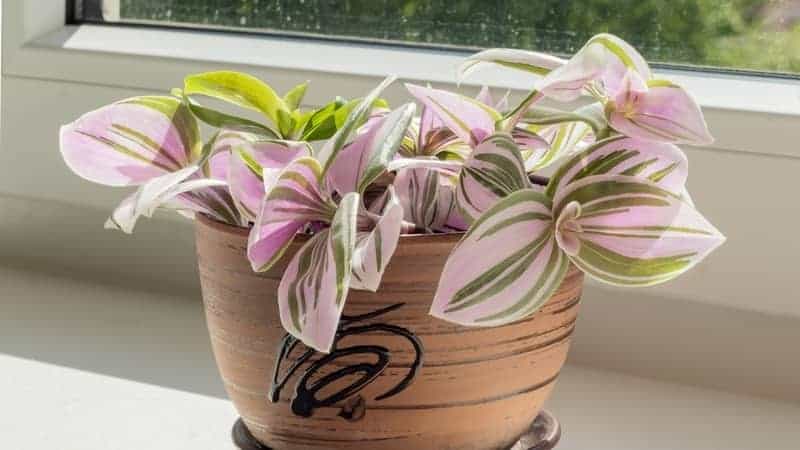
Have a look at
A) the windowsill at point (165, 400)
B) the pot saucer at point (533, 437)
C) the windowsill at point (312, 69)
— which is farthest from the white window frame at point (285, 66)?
the pot saucer at point (533, 437)

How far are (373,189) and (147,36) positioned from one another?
19.5 inches

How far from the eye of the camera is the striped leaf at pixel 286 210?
37cm

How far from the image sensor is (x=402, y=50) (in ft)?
2.64

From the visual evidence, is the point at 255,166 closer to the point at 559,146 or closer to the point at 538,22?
the point at 559,146

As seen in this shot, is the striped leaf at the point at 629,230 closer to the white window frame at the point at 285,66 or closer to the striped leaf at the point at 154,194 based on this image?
the striped leaf at the point at 154,194

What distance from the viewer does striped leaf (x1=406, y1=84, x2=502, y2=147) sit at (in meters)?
0.40

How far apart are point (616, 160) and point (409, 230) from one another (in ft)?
0.24

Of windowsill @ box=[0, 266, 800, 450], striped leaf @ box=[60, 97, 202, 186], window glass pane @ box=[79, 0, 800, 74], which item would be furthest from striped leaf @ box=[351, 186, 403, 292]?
window glass pane @ box=[79, 0, 800, 74]

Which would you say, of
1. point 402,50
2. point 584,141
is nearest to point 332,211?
point 584,141

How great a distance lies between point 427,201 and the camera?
1.31ft

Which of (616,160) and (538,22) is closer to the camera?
(616,160)

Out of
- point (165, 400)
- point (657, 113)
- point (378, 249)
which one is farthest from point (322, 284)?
point (165, 400)

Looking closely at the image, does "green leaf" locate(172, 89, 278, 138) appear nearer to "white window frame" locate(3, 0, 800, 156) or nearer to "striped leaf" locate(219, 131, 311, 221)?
"striped leaf" locate(219, 131, 311, 221)

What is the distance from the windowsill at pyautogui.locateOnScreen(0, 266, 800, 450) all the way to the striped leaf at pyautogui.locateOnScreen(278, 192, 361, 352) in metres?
0.22
